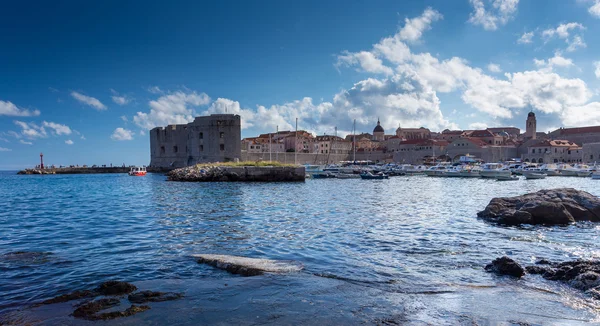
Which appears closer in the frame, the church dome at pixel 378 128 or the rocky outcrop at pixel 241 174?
the rocky outcrop at pixel 241 174

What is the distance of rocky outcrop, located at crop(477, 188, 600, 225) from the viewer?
11.0m

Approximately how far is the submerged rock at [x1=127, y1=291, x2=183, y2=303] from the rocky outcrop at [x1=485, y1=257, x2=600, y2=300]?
16.0 feet

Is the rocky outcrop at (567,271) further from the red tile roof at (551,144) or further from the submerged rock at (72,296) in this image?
the red tile roof at (551,144)

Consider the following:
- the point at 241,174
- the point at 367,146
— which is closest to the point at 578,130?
the point at 367,146

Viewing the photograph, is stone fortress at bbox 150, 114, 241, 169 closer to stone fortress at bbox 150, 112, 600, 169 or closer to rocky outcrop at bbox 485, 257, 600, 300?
stone fortress at bbox 150, 112, 600, 169

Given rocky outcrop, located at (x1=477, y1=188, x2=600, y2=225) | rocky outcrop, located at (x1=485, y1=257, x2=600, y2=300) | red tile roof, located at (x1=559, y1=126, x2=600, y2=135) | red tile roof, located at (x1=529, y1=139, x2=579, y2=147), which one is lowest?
rocky outcrop, located at (x1=485, y1=257, x2=600, y2=300)

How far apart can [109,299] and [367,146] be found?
9183 cm

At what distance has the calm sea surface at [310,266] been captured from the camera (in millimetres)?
4371

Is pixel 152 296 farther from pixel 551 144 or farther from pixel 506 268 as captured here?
pixel 551 144

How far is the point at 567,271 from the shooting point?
19.1 ft

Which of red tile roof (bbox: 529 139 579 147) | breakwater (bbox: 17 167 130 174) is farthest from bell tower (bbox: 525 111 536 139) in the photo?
breakwater (bbox: 17 167 130 174)

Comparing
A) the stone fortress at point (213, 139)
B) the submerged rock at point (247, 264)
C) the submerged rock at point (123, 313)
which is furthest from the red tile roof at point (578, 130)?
the submerged rock at point (123, 313)

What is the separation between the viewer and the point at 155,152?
197ft

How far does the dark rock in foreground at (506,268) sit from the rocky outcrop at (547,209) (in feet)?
17.7
